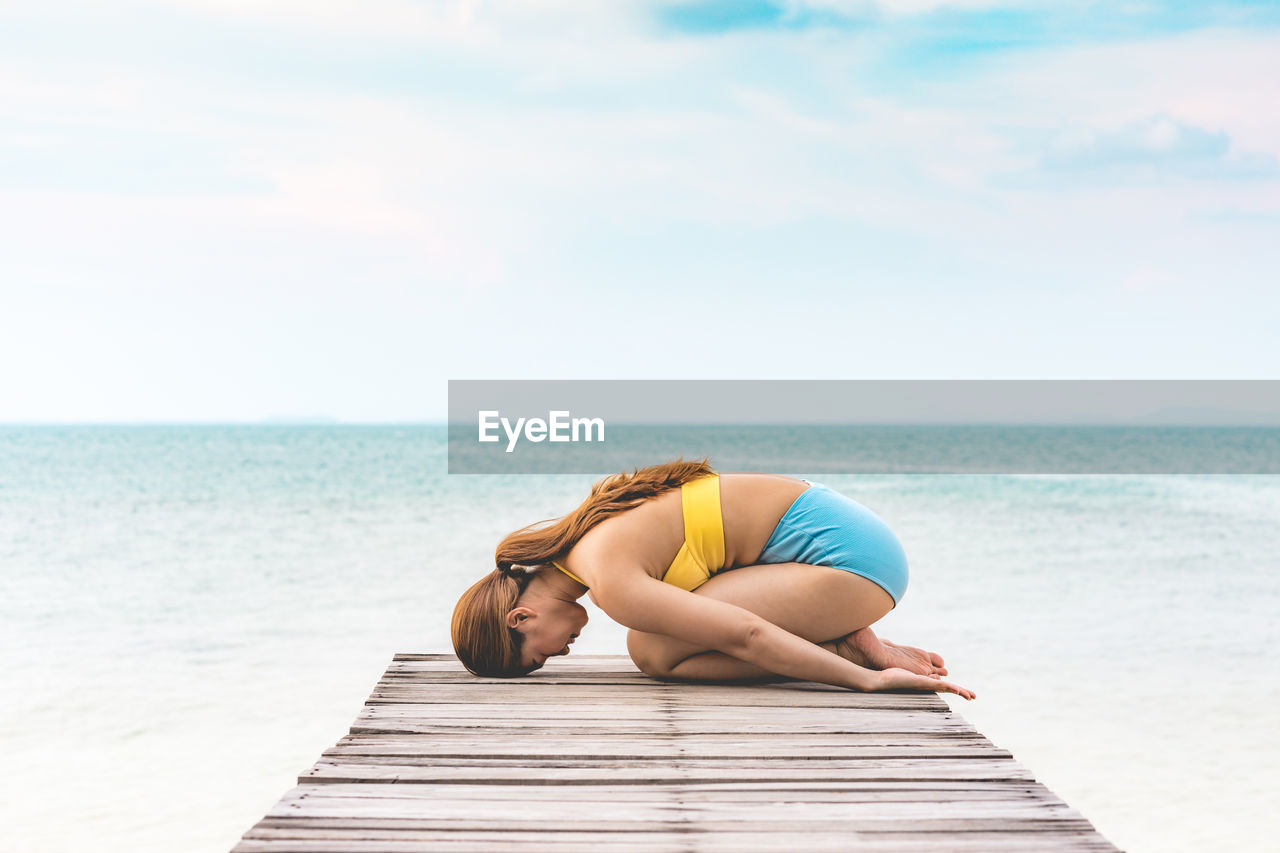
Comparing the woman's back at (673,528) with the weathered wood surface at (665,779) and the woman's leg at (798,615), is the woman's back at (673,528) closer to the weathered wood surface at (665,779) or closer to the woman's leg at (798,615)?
the woman's leg at (798,615)

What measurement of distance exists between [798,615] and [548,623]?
27.2 inches

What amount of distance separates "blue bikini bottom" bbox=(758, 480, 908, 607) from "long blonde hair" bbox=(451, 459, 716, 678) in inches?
10.8

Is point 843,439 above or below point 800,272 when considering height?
below

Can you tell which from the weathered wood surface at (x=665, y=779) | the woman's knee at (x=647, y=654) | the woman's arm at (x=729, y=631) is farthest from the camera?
the woman's knee at (x=647, y=654)

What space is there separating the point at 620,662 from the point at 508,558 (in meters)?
0.70

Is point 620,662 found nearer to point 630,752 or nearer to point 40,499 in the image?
point 630,752

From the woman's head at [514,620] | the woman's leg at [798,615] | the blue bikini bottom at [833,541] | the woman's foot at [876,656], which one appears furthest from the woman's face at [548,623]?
the woman's foot at [876,656]

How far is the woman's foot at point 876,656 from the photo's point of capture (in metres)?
2.97

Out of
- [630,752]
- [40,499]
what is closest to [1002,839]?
[630,752]

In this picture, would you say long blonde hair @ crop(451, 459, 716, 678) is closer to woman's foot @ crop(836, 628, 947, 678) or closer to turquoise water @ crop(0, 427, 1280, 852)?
woman's foot @ crop(836, 628, 947, 678)

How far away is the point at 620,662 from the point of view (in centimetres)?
337

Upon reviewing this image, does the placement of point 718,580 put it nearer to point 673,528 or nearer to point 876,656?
point 673,528

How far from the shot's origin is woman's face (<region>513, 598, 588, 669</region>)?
2.86 metres

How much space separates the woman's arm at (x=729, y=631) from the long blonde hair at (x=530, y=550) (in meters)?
0.22
